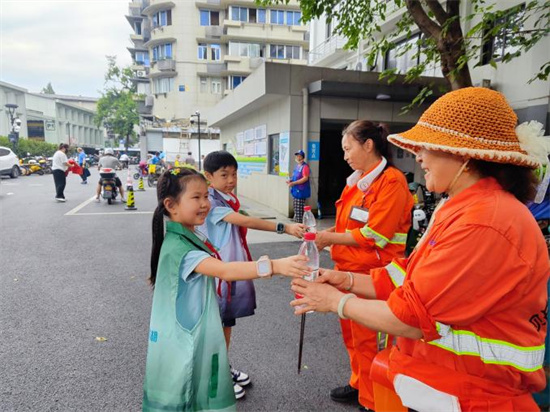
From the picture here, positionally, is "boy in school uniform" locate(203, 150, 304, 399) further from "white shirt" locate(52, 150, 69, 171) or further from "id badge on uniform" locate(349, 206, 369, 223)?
"white shirt" locate(52, 150, 69, 171)

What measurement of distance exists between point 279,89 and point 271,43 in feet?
107

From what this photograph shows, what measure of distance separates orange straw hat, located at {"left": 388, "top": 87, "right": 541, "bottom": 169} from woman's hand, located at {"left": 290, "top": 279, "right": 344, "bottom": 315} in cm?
67

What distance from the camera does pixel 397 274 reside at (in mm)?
1751

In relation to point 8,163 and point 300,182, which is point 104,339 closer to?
point 300,182

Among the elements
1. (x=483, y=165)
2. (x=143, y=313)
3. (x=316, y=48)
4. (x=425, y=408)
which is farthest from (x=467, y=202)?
(x=316, y=48)

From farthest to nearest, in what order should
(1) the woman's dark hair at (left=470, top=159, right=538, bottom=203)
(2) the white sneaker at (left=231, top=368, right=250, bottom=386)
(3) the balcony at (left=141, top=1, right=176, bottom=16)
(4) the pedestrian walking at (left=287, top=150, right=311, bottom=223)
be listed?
(3) the balcony at (left=141, top=1, right=176, bottom=16) → (4) the pedestrian walking at (left=287, top=150, right=311, bottom=223) → (2) the white sneaker at (left=231, top=368, right=250, bottom=386) → (1) the woman's dark hair at (left=470, top=159, right=538, bottom=203)

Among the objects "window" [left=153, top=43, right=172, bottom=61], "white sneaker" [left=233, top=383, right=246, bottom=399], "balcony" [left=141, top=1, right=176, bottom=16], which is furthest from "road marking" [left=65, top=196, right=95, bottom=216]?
"balcony" [left=141, top=1, right=176, bottom=16]

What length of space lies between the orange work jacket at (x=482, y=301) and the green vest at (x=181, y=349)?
0.98 metres

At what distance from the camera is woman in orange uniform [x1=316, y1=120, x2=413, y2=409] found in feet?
7.85

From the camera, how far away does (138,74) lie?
49.5m

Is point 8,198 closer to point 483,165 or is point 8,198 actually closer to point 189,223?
point 189,223

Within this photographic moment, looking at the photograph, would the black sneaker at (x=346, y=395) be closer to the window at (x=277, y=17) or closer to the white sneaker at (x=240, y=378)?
the white sneaker at (x=240, y=378)

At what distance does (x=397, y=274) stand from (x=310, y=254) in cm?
45

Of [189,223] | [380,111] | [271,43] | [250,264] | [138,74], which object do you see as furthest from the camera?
[138,74]
